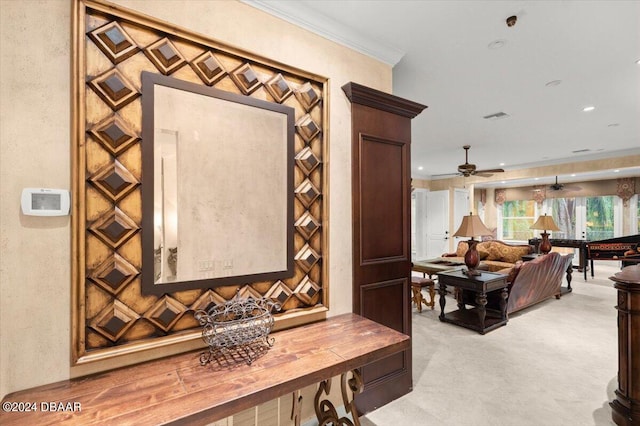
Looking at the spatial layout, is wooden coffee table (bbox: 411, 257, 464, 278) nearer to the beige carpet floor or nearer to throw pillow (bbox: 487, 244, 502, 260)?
the beige carpet floor

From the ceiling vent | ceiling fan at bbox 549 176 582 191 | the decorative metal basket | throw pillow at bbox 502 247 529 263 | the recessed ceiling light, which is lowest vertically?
throw pillow at bbox 502 247 529 263

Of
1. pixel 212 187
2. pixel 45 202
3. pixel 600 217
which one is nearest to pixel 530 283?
pixel 212 187

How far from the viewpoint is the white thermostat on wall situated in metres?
1.16

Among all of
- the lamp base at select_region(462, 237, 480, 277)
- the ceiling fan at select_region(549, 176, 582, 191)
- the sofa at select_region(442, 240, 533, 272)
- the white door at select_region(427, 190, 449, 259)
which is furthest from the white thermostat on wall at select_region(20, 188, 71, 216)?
Answer: the ceiling fan at select_region(549, 176, 582, 191)

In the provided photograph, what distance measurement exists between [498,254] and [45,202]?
6790mm

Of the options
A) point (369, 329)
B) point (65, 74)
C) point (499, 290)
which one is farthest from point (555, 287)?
point (65, 74)

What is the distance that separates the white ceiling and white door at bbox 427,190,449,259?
4522 mm

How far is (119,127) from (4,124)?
37 cm

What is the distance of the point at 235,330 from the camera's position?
1.42 m

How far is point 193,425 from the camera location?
100 cm

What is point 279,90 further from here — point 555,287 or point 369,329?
point 555,287

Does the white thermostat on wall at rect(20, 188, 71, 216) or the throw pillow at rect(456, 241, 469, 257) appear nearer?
the white thermostat on wall at rect(20, 188, 71, 216)

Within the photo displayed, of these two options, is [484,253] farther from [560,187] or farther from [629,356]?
[629,356]

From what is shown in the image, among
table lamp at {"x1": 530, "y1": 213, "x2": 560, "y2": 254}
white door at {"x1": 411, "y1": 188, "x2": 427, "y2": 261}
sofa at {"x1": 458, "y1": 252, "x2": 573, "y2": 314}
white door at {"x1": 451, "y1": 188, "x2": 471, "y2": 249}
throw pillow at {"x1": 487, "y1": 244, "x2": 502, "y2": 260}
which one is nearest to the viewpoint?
sofa at {"x1": 458, "y1": 252, "x2": 573, "y2": 314}
